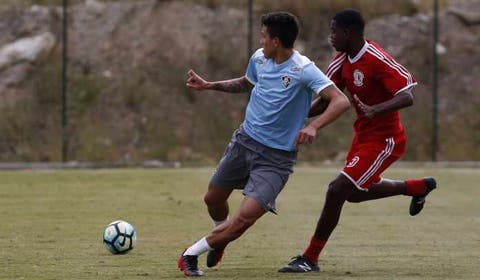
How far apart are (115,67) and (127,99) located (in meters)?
1.20

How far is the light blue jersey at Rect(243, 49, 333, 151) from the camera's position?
28.7 ft

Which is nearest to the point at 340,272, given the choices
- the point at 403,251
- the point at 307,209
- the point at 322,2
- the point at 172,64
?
the point at 403,251

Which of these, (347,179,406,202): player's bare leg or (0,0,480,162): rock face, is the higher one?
(347,179,406,202): player's bare leg

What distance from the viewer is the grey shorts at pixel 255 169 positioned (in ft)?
28.8

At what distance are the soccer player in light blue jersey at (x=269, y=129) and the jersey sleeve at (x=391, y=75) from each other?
0.90 m

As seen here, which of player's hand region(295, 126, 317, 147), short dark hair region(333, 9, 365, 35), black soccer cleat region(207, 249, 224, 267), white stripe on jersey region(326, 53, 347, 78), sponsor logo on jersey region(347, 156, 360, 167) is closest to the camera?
player's hand region(295, 126, 317, 147)

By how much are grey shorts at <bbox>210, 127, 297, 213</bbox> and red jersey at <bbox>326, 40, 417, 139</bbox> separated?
102cm

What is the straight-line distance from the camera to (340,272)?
916 cm

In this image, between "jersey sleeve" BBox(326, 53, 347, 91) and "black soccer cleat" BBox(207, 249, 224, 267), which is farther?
"jersey sleeve" BBox(326, 53, 347, 91)

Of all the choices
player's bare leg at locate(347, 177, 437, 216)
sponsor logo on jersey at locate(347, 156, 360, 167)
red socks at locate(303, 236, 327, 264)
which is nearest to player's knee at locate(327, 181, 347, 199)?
sponsor logo on jersey at locate(347, 156, 360, 167)

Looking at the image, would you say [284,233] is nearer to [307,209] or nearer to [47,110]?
[307,209]

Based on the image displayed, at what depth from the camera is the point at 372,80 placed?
9625mm

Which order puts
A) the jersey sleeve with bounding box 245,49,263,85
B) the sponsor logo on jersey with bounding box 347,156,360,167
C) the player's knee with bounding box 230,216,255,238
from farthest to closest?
the sponsor logo on jersey with bounding box 347,156,360,167, the jersey sleeve with bounding box 245,49,263,85, the player's knee with bounding box 230,216,255,238

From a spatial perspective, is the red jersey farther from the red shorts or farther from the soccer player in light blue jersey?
the soccer player in light blue jersey
